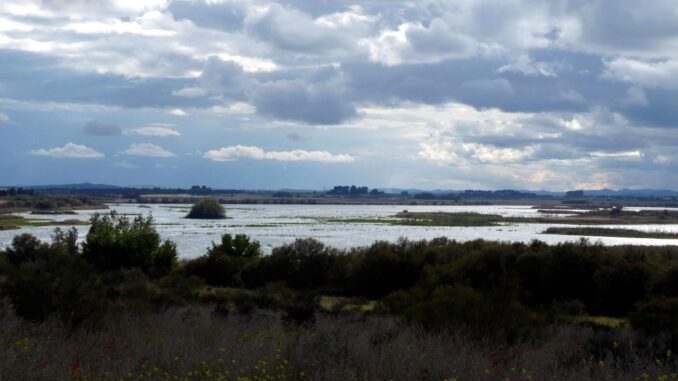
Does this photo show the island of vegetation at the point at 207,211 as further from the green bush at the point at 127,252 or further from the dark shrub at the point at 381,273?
the dark shrub at the point at 381,273

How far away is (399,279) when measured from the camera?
29.9 meters

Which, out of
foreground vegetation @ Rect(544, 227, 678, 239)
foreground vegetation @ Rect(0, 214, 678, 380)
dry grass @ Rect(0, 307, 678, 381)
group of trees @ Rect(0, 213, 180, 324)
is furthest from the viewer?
foreground vegetation @ Rect(544, 227, 678, 239)

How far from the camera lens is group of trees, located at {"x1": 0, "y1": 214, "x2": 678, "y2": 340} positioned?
12.5m

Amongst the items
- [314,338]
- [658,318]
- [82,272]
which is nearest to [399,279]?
[82,272]

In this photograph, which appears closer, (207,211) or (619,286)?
(619,286)

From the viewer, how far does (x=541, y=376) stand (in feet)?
27.8

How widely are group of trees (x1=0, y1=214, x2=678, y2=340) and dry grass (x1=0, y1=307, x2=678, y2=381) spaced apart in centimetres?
88

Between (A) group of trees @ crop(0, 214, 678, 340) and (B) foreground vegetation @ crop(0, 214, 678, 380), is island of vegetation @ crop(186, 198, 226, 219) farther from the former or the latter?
(B) foreground vegetation @ crop(0, 214, 678, 380)

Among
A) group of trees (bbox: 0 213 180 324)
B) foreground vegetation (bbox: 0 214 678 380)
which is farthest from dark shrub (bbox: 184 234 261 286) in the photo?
foreground vegetation (bbox: 0 214 678 380)

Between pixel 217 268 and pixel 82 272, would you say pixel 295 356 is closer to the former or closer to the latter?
pixel 82 272

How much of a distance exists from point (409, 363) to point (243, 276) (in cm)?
2484

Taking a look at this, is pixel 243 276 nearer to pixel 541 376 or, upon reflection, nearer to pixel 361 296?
pixel 361 296

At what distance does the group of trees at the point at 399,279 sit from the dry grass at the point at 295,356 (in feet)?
2.88

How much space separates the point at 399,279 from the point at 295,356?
69.8ft
